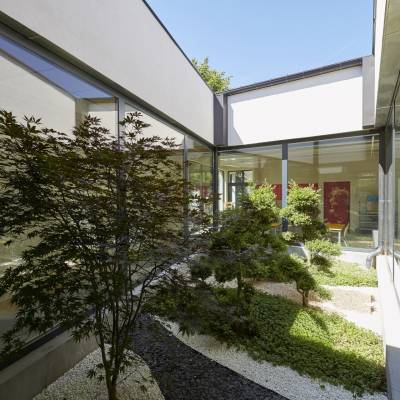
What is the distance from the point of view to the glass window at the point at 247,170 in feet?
25.3

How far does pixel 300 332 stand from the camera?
347cm

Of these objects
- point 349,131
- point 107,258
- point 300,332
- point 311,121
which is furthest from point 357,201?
point 107,258

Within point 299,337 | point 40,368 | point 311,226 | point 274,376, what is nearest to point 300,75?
point 311,226

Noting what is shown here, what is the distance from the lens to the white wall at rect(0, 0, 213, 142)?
2.65 metres

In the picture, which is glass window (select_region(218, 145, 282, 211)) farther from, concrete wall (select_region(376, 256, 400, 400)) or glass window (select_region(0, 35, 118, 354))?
glass window (select_region(0, 35, 118, 354))

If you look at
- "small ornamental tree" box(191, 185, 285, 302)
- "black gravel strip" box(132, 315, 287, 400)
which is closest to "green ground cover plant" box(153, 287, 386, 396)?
"small ornamental tree" box(191, 185, 285, 302)

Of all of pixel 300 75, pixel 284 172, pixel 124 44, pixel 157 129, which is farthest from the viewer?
pixel 284 172

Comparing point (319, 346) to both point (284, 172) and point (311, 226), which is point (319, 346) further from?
point (284, 172)

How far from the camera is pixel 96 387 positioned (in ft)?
7.80

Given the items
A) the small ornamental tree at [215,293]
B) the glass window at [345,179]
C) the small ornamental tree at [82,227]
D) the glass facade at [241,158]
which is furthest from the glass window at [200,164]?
the small ornamental tree at [82,227]

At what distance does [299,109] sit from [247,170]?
2.18m

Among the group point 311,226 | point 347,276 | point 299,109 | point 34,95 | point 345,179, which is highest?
point 299,109

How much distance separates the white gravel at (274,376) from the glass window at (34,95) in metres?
1.46

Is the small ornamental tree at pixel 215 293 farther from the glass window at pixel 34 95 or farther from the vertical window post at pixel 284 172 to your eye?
the vertical window post at pixel 284 172
